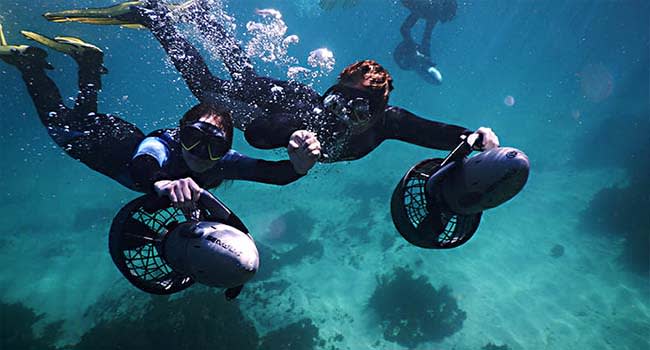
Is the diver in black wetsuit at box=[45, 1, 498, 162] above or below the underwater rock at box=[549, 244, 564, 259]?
above

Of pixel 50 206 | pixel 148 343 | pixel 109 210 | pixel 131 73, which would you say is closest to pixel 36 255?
pixel 109 210

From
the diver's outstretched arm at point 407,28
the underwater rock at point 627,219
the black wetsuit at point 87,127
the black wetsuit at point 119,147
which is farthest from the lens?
the diver's outstretched arm at point 407,28

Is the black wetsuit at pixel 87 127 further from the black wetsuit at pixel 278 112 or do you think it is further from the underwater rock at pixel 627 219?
the underwater rock at pixel 627 219

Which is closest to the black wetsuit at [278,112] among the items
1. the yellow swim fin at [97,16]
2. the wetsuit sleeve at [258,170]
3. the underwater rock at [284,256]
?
the wetsuit sleeve at [258,170]

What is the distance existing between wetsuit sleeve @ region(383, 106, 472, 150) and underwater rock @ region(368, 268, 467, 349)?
822 centimetres

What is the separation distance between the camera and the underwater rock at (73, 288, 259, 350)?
821 cm

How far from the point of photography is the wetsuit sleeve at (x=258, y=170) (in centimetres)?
330

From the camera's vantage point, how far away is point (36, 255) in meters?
15.8

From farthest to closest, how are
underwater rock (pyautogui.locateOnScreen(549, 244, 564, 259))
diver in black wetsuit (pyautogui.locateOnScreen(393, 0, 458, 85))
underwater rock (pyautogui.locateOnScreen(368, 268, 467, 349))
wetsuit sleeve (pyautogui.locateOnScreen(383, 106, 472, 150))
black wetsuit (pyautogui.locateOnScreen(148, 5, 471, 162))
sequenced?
diver in black wetsuit (pyautogui.locateOnScreen(393, 0, 458, 85)) → underwater rock (pyautogui.locateOnScreen(549, 244, 564, 259)) → underwater rock (pyautogui.locateOnScreen(368, 268, 467, 349)) → black wetsuit (pyautogui.locateOnScreen(148, 5, 471, 162)) → wetsuit sleeve (pyautogui.locateOnScreen(383, 106, 472, 150))

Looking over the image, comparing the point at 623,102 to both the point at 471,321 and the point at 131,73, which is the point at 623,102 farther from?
the point at 131,73

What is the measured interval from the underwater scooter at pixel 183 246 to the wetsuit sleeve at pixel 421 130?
81.2 inches

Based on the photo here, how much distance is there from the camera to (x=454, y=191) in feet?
7.21

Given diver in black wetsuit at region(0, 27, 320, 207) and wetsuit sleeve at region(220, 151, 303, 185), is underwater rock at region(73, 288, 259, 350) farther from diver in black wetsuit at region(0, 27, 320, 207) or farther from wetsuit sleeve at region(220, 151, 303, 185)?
wetsuit sleeve at region(220, 151, 303, 185)

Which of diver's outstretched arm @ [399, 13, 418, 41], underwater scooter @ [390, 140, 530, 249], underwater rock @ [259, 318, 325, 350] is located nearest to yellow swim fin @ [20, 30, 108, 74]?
underwater scooter @ [390, 140, 530, 249]
